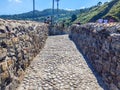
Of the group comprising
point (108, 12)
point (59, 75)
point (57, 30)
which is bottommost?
point (57, 30)

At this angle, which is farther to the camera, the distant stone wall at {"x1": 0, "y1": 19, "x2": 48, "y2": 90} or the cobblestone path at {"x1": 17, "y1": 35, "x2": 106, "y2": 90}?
the cobblestone path at {"x1": 17, "y1": 35, "x2": 106, "y2": 90}

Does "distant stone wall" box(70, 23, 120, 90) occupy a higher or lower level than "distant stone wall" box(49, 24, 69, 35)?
higher

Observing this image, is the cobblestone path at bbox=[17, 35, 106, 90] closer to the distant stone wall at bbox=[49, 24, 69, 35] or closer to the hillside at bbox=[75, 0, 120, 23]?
the distant stone wall at bbox=[49, 24, 69, 35]

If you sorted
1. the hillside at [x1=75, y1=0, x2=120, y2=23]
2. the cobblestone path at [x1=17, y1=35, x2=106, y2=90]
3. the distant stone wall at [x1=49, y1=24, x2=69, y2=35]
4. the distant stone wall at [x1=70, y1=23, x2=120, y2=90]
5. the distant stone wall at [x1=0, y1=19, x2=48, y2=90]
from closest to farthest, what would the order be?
the distant stone wall at [x1=0, y1=19, x2=48, y2=90]
the distant stone wall at [x1=70, y1=23, x2=120, y2=90]
the cobblestone path at [x1=17, y1=35, x2=106, y2=90]
the distant stone wall at [x1=49, y1=24, x2=69, y2=35]
the hillside at [x1=75, y1=0, x2=120, y2=23]

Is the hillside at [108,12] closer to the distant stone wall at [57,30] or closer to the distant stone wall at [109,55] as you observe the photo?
the distant stone wall at [57,30]

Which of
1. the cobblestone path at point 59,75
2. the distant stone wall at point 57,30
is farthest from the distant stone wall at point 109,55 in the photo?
the distant stone wall at point 57,30

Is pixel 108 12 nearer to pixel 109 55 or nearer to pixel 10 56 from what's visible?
pixel 109 55

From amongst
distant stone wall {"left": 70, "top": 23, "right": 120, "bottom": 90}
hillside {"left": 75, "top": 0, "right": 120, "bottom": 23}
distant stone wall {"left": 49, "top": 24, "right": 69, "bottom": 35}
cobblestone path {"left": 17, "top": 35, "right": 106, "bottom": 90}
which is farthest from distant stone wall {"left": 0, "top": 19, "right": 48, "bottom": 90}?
hillside {"left": 75, "top": 0, "right": 120, "bottom": 23}

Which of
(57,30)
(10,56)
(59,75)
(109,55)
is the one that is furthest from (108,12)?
(10,56)

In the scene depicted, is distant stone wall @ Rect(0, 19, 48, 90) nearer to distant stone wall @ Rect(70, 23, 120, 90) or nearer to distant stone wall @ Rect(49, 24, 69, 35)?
distant stone wall @ Rect(70, 23, 120, 90)

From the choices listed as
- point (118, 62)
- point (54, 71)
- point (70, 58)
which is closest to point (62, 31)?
point (70, 58)

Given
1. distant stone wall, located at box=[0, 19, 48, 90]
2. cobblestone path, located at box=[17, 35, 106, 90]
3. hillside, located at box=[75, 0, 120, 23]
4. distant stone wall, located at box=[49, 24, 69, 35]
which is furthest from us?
hillside, located at box=[75, 0, 120, 23]

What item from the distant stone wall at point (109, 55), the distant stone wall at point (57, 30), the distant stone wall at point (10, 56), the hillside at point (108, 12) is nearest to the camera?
the distant stone wall at point (10, 56)

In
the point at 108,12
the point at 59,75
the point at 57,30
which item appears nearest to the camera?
the point at 59,75
